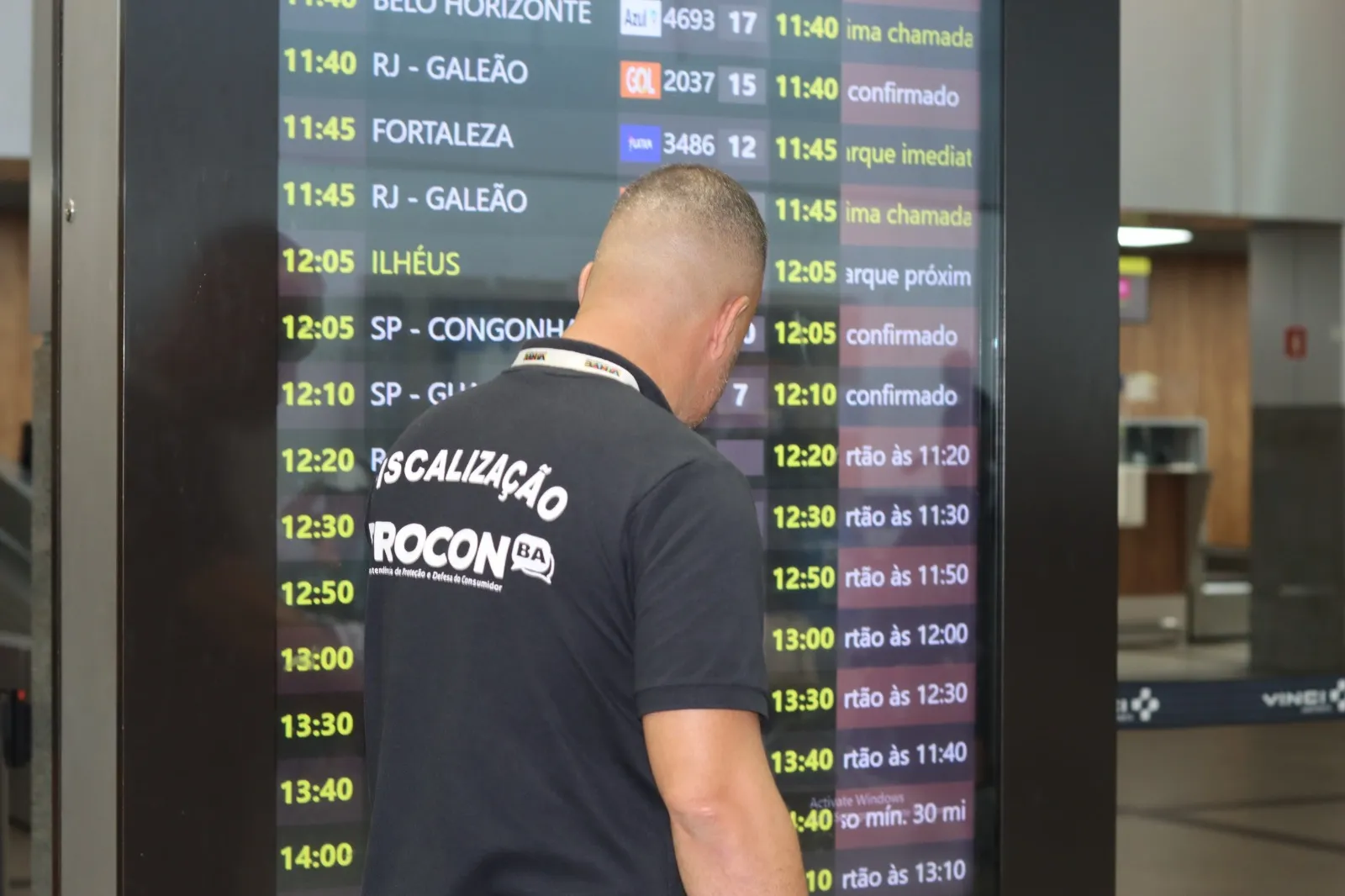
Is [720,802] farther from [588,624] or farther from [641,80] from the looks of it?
[641,80]

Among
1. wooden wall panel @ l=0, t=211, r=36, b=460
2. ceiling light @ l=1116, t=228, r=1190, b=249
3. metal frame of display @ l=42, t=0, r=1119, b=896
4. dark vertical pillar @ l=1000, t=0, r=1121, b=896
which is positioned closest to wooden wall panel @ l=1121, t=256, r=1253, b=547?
ceiling light @ l=1116, t=228, r=1190, b=249

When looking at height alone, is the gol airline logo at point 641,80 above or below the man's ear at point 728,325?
above

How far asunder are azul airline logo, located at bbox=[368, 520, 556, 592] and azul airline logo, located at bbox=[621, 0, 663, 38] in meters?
0.95

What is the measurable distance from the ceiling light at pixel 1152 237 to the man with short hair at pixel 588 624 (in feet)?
37.2

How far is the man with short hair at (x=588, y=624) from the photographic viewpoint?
1.50m

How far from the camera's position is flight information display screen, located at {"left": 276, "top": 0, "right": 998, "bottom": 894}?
2143 millimetres

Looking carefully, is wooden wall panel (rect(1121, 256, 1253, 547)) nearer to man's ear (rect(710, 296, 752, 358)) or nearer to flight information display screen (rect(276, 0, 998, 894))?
flight information display screen (rect(276, 0, 998, 894))

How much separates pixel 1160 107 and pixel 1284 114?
0.79 meters

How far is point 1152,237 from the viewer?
45.1 feet

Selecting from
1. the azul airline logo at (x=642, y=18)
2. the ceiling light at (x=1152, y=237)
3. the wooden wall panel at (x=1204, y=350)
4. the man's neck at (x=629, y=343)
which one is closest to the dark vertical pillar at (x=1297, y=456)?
the ceiling light at (x=1152, y=237)

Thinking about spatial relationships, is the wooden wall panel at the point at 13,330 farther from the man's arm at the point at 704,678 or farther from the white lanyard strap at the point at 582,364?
the man's arm at the point at 704,678

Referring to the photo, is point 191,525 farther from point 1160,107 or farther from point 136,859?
point 1160,107

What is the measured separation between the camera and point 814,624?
7.87 feet

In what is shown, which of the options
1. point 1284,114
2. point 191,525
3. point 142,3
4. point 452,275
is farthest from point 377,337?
point 1284,114
